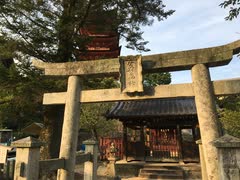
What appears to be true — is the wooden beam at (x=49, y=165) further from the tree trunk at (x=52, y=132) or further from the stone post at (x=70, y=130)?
the tree trunk at (x=52, y=132)

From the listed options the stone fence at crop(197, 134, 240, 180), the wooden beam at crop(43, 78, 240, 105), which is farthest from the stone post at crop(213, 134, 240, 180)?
the wooden beam at crop(43, 78, 240, 105)

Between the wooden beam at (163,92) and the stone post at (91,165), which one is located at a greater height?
the wooden beam at (163,92)

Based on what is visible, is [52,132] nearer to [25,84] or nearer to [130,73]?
[25,84]

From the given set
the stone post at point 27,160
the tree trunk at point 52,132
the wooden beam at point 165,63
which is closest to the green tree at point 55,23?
the tree trunk at point 52,132

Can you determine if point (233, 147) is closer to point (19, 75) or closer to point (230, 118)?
point (19, 75)

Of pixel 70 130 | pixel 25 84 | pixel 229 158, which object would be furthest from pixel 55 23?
pixel 229 158

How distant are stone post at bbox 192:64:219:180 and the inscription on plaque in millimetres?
1279

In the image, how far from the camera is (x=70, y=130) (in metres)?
6.03

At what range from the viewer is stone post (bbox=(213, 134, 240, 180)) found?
12.5 feet

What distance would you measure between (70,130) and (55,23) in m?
4.54

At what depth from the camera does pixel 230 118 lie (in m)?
14.9

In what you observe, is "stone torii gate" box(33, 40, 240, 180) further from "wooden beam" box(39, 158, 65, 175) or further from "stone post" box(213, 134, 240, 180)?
"stone post" box(213, 134, 240, 180)

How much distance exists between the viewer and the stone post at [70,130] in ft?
19.1

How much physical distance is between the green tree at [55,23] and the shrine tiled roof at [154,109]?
4876 mm
